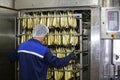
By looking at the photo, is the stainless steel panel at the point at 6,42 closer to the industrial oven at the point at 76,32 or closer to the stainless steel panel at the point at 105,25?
the industrial oven at the point at 76,32

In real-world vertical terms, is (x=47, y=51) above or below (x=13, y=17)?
below

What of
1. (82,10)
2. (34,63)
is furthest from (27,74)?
(82,10)

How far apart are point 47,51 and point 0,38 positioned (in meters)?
0.66

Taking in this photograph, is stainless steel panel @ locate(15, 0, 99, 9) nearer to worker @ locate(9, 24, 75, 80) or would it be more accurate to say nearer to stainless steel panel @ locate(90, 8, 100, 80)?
stainless steel panel @ locate(90, 8, 100, 80)

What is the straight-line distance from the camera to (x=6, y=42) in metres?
3.35

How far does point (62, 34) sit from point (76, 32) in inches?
7.8

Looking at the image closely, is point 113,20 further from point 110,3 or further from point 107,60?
point 107,60

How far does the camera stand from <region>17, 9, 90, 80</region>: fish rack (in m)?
3.19

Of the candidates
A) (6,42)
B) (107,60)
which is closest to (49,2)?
(6,42)

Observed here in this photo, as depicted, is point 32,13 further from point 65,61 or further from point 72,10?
point 65,61

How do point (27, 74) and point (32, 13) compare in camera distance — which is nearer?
point (27, 74)

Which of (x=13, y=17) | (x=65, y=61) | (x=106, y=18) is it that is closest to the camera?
(x=65, y=61)

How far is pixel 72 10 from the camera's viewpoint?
3297 mm

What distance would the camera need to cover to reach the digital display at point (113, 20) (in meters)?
3.14
